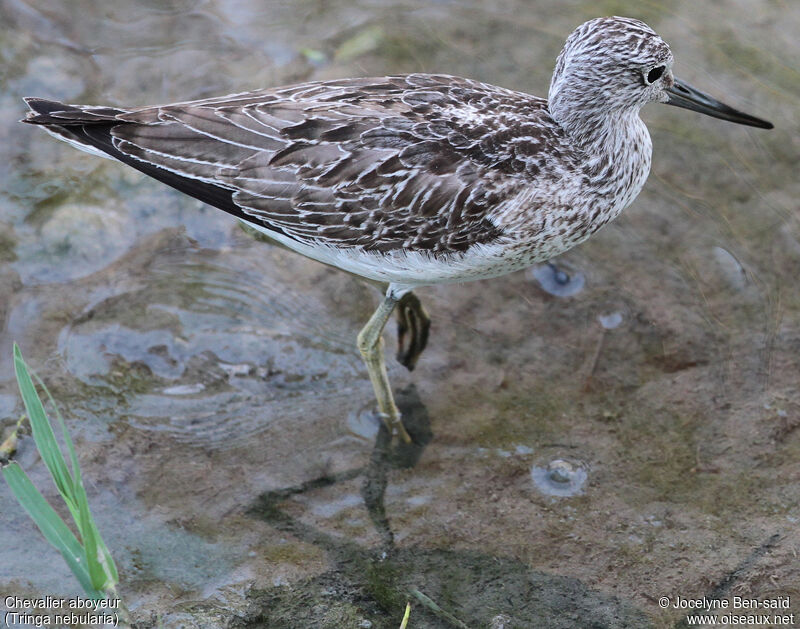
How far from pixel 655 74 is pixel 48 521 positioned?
3408 millimetres

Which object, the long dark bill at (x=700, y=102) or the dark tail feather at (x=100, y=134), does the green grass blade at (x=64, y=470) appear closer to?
the dark tail feather at (x=100, y=134)

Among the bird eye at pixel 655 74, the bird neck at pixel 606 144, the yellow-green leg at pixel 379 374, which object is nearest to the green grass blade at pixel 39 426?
the yellow-green leg at pixel 379 374

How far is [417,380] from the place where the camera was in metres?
5.43

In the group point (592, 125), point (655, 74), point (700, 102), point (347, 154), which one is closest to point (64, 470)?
point (347, 154)

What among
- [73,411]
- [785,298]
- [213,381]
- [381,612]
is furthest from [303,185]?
[785,298]

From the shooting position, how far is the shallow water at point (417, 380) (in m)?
4.29

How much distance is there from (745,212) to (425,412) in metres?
2.41

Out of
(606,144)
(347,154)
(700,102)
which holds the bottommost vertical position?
(347,154)

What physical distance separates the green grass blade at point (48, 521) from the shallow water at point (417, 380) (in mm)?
706

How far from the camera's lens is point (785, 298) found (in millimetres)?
5477

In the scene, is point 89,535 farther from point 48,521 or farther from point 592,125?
point 592,125

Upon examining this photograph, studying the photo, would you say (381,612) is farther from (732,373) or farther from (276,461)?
(732,373)

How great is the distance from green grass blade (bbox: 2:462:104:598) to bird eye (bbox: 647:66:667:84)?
10.9 ft

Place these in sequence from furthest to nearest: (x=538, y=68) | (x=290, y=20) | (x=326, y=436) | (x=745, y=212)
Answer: (x=290, y=20)
(x=538, y=68)
(x=745, y=212)
(x=326, y=436)
